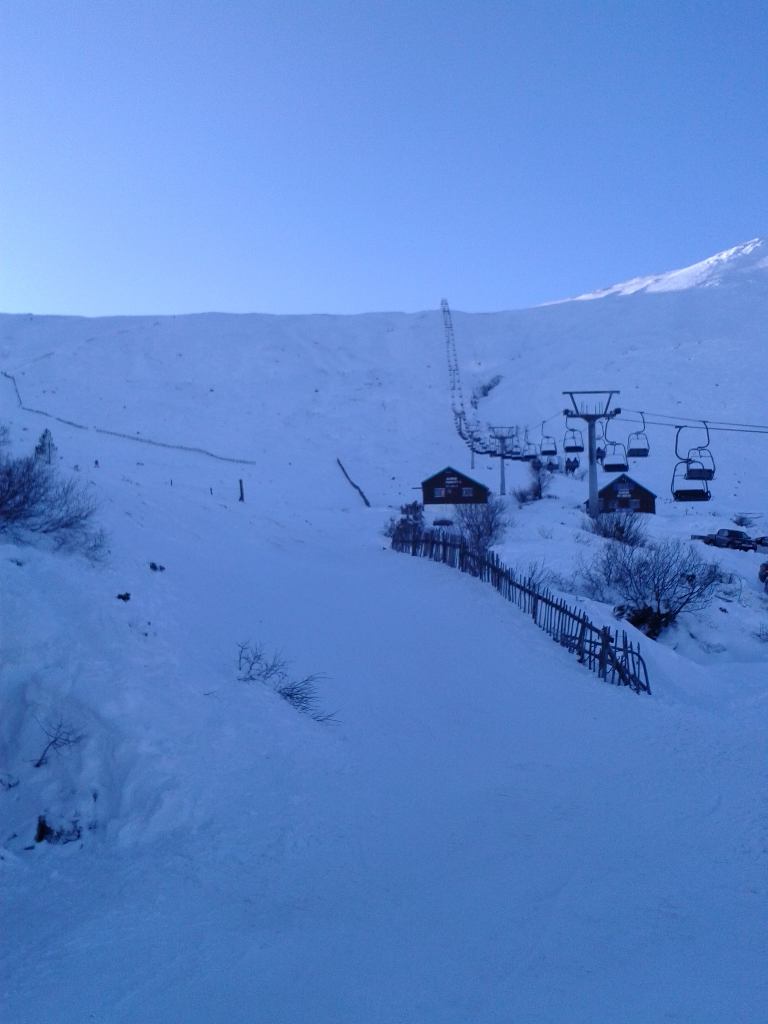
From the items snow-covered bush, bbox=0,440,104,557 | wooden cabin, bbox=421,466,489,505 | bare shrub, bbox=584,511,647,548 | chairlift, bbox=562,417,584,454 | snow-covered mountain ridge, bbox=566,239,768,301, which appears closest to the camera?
snow-covered bush, bbox=0,440,104,557

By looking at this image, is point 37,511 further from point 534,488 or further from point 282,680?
point 534,488

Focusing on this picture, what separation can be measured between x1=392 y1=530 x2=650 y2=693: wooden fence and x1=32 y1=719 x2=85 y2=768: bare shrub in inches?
371

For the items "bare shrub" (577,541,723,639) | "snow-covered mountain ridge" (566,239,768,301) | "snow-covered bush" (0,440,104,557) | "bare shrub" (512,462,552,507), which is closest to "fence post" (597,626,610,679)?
"bare shrub" (577,541,723,639)

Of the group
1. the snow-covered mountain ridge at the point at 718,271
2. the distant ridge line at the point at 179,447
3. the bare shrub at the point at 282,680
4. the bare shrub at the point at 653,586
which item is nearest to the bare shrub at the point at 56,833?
the bare shrub at the point at 282,680

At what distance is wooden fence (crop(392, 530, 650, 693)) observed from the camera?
13.5m

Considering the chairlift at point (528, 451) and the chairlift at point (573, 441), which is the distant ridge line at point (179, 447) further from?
the chairlift at point (573, 441)

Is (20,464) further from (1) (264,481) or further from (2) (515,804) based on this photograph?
(1) (264,481)

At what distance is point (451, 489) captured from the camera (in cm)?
4703

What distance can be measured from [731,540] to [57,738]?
3434 centimetres

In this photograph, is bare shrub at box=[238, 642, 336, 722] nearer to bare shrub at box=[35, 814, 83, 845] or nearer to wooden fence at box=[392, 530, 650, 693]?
bare shrub at box=[35, 814, 83, 845]

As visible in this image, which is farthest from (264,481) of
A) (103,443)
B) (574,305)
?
(574,305)

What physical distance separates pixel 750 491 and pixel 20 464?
51.5 meters

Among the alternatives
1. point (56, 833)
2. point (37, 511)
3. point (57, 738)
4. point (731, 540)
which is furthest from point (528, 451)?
point (56, 833)

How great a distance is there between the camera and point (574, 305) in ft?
362
